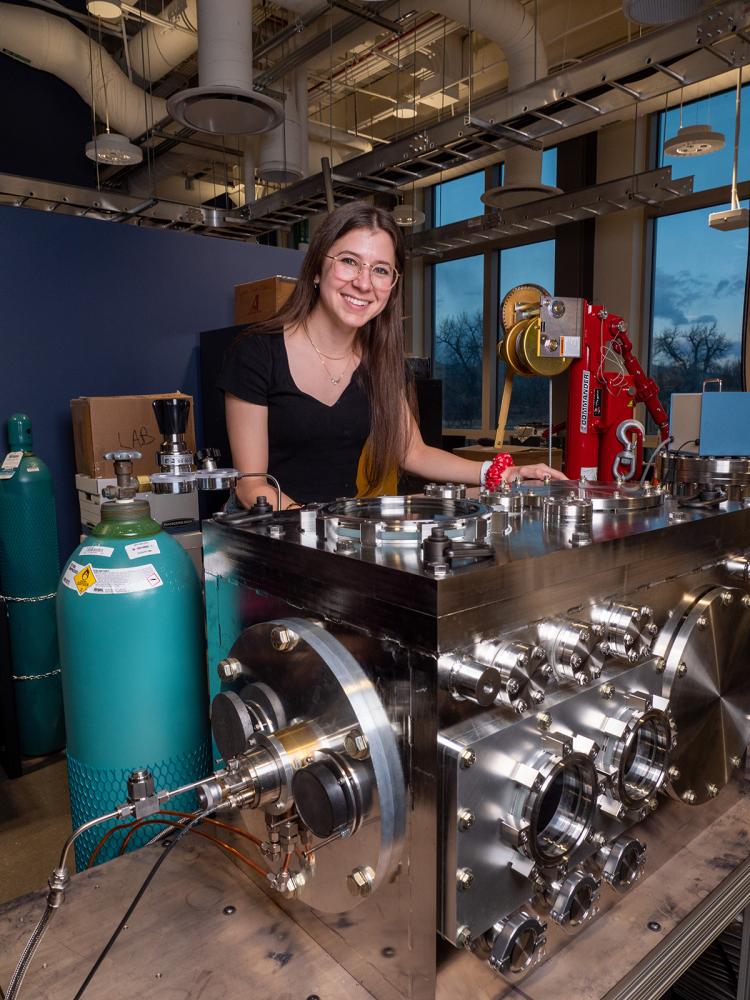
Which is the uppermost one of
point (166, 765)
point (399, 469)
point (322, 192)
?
point (322, 192)

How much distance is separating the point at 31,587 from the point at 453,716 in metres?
2.25

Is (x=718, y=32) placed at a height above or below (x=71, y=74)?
below

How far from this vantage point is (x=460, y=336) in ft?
24.1

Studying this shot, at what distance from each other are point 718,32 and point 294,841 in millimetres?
2929

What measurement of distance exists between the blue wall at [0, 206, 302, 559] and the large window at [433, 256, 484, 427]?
401cm

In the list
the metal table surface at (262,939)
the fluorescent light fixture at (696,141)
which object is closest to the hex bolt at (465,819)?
the metal table surface at (262,939)

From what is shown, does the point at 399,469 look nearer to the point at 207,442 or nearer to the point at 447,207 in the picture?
the point at 207,442

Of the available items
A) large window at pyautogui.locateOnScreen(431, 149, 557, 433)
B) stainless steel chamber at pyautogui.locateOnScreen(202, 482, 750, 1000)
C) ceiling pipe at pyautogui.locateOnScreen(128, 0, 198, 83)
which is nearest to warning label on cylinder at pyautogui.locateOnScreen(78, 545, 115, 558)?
stainless steel chamber at pyautogui.locateOnScreen(202, 482, 750, 1000)

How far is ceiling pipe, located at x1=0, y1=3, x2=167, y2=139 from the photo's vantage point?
152 inches

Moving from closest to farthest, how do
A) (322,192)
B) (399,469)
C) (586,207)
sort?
(399,469) → (322,192) → (586,207)

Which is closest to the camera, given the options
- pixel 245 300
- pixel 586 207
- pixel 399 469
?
pixel 399 469

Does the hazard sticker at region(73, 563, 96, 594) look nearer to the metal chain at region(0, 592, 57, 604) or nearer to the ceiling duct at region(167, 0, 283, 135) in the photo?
the metal chain at region(0, 592, 57, 604)

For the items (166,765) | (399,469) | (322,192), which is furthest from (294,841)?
(322,192)

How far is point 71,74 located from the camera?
14.0 ft
